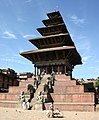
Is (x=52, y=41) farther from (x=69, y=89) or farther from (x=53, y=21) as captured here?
(x=69, y=89)

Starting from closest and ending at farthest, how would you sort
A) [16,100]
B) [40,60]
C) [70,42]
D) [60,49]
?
[16,100] → [60,49] → [40,60] → [70,42]

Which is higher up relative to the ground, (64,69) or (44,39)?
(44,39)

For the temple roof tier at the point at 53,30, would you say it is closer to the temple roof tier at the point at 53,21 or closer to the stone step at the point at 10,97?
the temple roof tier at the point at 53,21

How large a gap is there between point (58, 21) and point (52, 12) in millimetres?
2543

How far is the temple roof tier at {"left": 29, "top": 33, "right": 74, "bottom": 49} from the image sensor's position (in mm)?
32559

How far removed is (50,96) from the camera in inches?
892

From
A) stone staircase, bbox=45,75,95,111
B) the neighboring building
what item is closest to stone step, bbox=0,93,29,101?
stone staircase, bbox=45,75,95,111

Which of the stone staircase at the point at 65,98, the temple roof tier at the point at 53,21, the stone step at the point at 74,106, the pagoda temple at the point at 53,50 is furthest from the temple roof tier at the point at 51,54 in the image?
the stone step at the point at 74,106

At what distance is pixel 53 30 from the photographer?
117 feet

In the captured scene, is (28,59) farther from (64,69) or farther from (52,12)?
(52,12)

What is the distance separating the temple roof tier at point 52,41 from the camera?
32559mm

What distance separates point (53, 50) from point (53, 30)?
6462 mm

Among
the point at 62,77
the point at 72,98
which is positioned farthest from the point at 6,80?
the point at 72,98

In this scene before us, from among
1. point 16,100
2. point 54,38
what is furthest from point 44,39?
point 16,100
